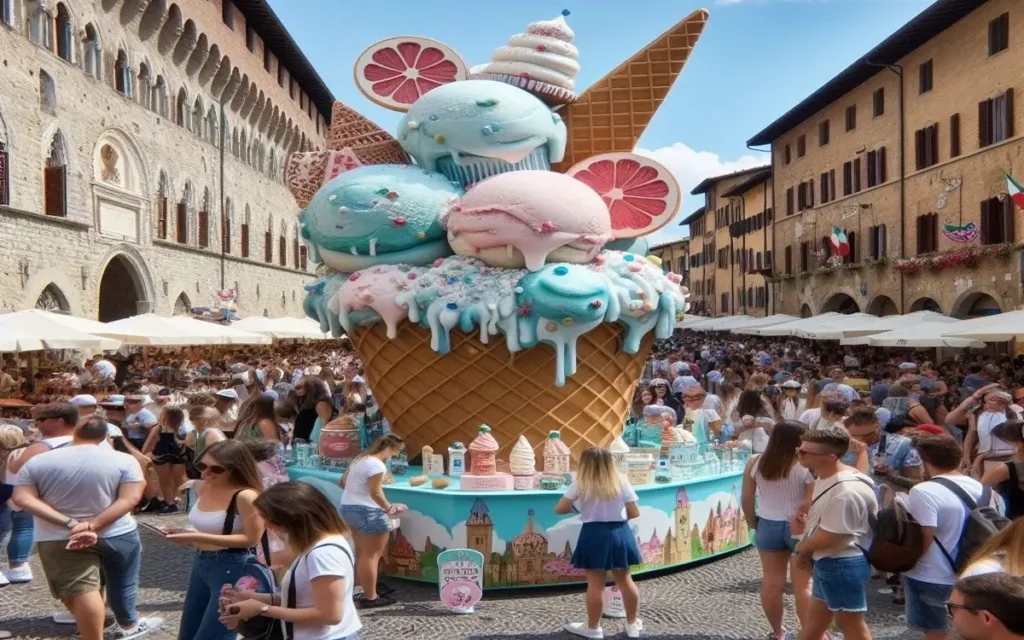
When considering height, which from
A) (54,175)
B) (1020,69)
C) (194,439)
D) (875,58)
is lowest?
(194,439)

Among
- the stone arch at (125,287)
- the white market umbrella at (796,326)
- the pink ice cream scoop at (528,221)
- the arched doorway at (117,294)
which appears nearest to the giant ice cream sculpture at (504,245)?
the pink ice cream scoop at (528,221)

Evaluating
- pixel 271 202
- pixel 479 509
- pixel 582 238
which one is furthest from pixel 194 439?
pixel 271 202

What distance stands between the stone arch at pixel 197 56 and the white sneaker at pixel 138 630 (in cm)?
2908

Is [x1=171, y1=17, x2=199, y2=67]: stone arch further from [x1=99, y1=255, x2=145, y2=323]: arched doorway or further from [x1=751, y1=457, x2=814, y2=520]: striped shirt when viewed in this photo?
[x1=751, y1=457, x2=814, y2=520]: striped shirt

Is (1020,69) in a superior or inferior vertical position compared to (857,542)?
superior

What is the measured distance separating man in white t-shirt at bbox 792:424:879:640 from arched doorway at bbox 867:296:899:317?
88.6 ft

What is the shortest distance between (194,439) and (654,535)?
4869 mm

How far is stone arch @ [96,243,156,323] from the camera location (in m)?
27.1

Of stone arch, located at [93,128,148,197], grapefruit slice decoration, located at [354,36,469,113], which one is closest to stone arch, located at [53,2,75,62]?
stone arch, located at [93,128,148,197]

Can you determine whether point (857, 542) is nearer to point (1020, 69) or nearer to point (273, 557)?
point (273, 557)

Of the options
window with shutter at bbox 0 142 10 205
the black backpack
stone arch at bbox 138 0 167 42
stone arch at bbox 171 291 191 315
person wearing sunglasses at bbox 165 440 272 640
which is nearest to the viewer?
person wearing sunglasses at bbox 165 440 272 640

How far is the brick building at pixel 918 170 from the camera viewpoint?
74.7 ft

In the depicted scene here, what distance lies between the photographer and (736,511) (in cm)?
795

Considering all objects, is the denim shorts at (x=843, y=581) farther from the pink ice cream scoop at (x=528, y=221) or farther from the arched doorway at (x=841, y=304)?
the arched doorway at (x=841, y=304)
